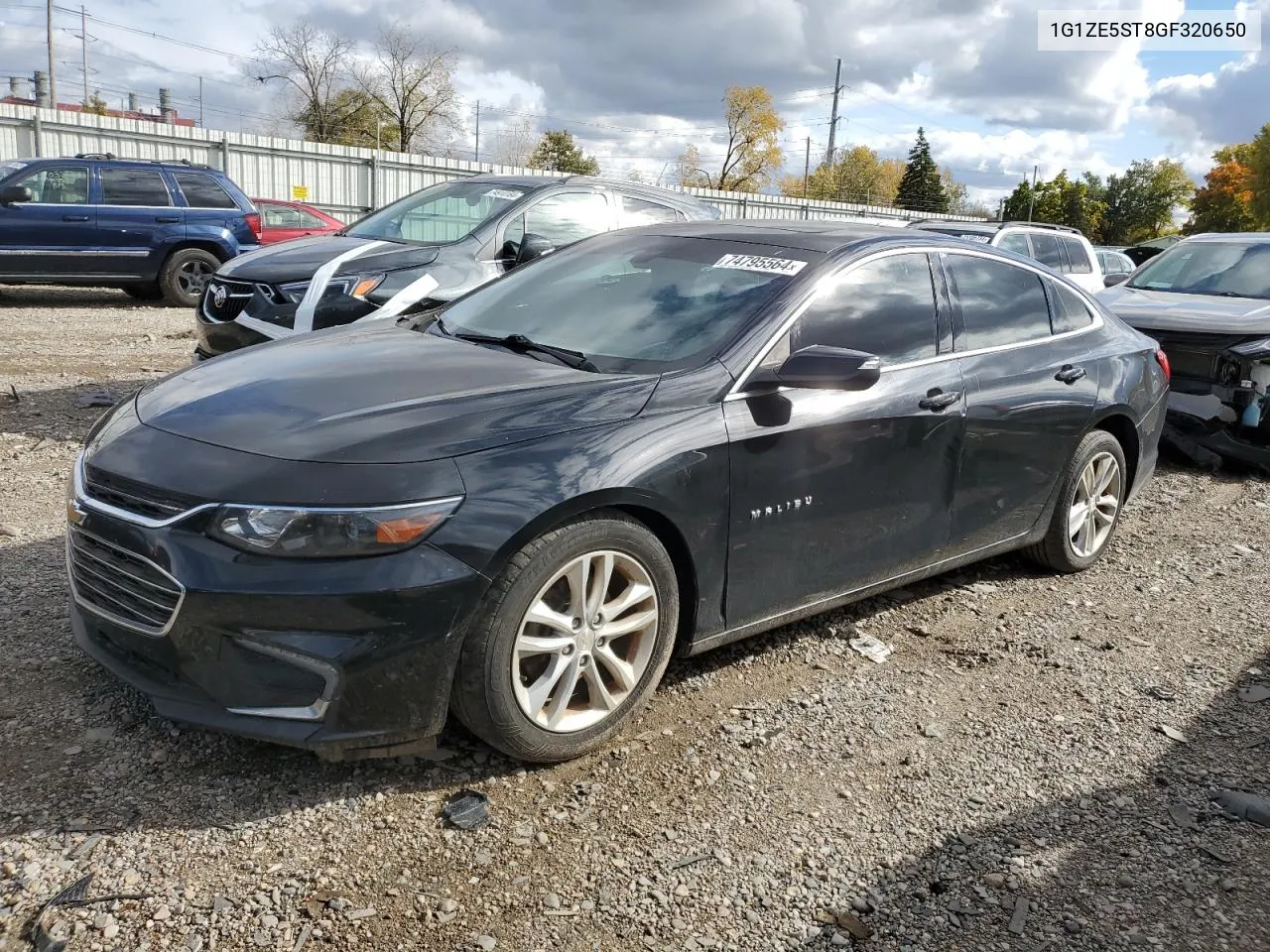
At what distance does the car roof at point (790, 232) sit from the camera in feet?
13.8

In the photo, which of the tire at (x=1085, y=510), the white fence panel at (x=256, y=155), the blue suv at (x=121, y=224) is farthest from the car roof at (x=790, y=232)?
the white fence panel at (x=256, y=155)

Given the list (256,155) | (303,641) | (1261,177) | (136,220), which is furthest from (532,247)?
(1261,177)

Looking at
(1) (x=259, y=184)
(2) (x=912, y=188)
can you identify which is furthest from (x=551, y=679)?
(2) (x=912, y=188)

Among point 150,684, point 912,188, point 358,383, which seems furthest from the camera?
point 912,188

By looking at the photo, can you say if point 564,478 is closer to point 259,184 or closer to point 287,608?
point 287,608

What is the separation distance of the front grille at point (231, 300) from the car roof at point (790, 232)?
3.44 m

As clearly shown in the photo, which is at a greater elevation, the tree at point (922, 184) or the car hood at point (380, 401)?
the tree at point (922, 184)

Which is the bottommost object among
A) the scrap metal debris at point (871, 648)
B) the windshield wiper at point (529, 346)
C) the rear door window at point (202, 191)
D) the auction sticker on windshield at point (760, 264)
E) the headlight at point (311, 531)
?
the scrap metal debris at point (871, 648)

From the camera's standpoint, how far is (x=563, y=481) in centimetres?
302

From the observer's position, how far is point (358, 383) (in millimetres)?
3402

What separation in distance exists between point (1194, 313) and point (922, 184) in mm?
80793

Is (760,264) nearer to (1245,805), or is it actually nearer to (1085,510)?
(1085,510)

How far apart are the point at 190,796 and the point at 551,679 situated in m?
1.05

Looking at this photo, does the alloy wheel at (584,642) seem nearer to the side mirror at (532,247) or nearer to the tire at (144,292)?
the side mirror at (532,247)
